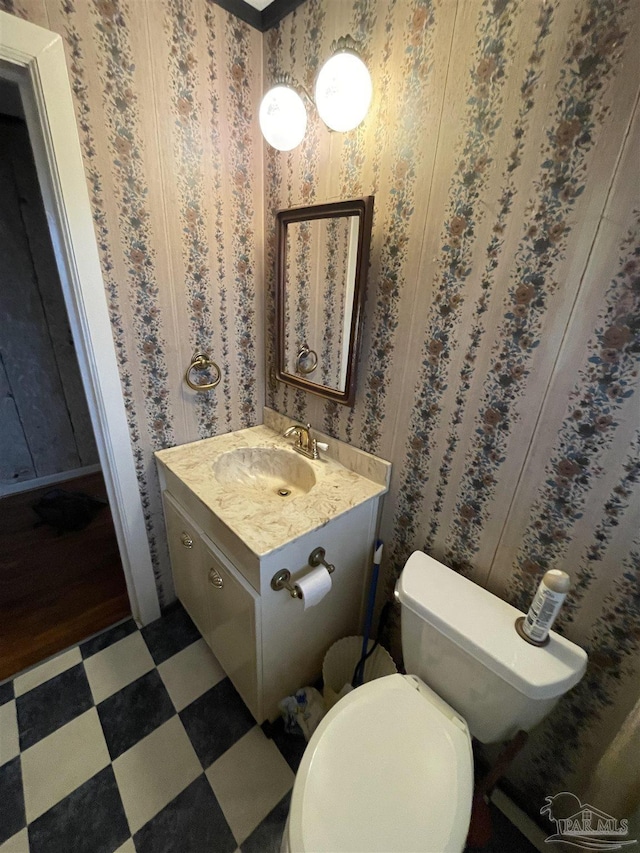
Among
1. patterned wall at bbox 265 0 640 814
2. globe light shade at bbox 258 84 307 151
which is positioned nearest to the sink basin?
patterned wall at bbox 265 0 640 814

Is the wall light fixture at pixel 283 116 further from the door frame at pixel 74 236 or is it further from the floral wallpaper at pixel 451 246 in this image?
the door frame at pixel 74 236

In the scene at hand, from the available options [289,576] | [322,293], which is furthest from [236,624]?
[322,293]

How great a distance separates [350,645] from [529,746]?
600 millimetres

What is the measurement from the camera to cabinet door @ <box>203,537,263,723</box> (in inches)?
39.9

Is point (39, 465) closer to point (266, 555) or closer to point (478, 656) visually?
point (266, 555)

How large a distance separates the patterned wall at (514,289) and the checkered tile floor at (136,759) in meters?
0.85

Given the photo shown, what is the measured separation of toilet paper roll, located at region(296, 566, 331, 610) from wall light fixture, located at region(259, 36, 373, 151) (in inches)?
49.3

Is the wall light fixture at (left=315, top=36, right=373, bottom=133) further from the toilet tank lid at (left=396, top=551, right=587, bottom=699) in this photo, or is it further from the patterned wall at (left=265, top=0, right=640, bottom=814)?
the toilet tank lid at (left=396, top=551, right=587, bottom=699)

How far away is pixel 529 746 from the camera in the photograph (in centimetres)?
101

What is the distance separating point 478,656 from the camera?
80 centimetres

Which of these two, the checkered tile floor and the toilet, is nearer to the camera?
the toilet

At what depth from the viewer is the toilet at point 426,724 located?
2.23 feet

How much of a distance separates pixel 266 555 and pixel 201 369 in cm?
84

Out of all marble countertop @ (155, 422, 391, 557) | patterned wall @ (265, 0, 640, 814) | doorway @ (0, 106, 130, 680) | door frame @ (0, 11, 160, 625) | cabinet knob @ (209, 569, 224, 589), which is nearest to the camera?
patterned wall @ (265, 0, 640, 814)
